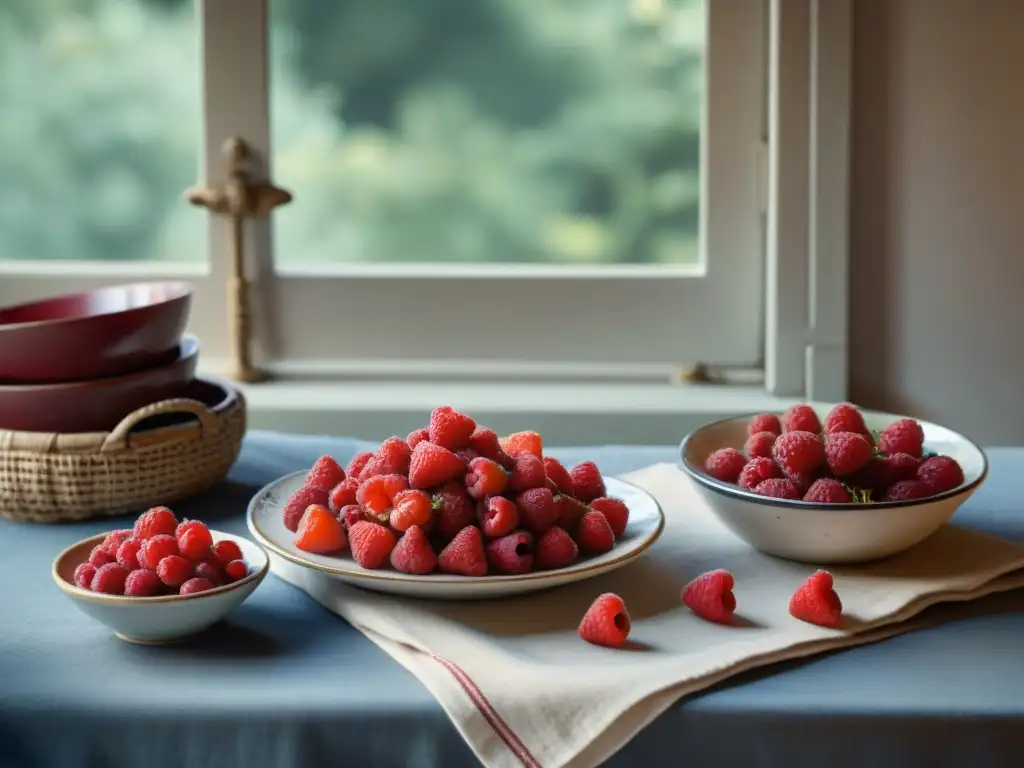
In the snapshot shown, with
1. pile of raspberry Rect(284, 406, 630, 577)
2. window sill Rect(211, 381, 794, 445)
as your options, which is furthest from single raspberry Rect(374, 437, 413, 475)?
window sill Rect(211, 381, 794, 445)

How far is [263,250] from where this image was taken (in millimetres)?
1948

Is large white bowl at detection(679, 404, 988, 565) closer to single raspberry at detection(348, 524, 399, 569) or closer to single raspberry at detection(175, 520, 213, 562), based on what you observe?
single raspberry at detection(348, 524, 399, 569)

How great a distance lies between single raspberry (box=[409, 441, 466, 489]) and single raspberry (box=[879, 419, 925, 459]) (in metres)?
0.34

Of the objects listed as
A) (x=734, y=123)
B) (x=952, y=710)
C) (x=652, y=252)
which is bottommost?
(x=952, y=710)

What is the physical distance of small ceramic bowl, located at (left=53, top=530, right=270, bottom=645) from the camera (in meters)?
0.83

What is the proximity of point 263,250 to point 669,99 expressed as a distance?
2.12ft

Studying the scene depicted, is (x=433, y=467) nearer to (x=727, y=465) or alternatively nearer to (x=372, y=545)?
(x=372, y=545)

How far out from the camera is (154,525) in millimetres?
893

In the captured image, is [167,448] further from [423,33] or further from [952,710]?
[423,33]

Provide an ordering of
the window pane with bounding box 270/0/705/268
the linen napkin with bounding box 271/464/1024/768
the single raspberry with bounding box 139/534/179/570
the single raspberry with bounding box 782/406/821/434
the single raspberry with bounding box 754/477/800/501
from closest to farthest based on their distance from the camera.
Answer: the linen napkin with bounding box 271/464/1024/768 → the single raspberry with bounding box 139/534/179/570 → the single raspberry with bounding box 754/477/800/501 → the single raspberry with bounding box 782/406/821/434 → the window pane with bounding box 270/0/705/268

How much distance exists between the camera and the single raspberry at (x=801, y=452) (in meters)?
0.97

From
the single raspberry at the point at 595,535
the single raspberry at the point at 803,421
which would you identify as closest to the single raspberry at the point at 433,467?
the single raspberry at the point at 595,535

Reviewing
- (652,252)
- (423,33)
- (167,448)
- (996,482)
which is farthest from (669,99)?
(167,448)

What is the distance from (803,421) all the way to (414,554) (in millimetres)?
376
